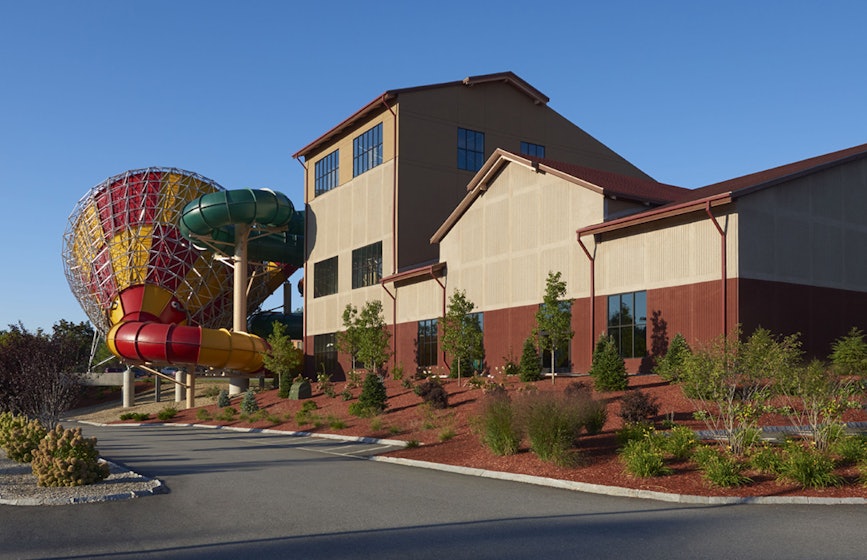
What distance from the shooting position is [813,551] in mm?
9305

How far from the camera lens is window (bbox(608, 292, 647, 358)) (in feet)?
95.3

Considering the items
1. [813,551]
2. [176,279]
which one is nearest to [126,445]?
[813,551]

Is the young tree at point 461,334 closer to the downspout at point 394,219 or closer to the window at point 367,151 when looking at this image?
the downspout at point 394,219

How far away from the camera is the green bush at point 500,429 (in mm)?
18203

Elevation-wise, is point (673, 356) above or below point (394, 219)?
below

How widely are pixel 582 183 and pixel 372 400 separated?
1152 cm

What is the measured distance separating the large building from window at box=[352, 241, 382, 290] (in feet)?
0.38

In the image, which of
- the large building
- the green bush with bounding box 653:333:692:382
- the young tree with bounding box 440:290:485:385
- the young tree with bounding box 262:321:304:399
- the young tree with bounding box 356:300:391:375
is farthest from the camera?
the young tree with bounding box 262:321:304:399

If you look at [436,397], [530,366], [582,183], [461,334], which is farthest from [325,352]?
[582,183]

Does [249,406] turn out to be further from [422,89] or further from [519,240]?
[422,89]

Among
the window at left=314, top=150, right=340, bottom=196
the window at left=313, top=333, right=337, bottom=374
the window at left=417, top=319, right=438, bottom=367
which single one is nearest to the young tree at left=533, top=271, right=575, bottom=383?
the window at left=417, top=319, right=438, bottom=367

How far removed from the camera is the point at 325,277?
52.3 meters

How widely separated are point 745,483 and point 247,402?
2994 centimetres

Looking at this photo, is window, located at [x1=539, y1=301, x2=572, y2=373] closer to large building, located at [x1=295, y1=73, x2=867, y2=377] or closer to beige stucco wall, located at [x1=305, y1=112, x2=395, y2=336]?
large building, located at [x1=295, y1=73, x2=867, y2=377]
